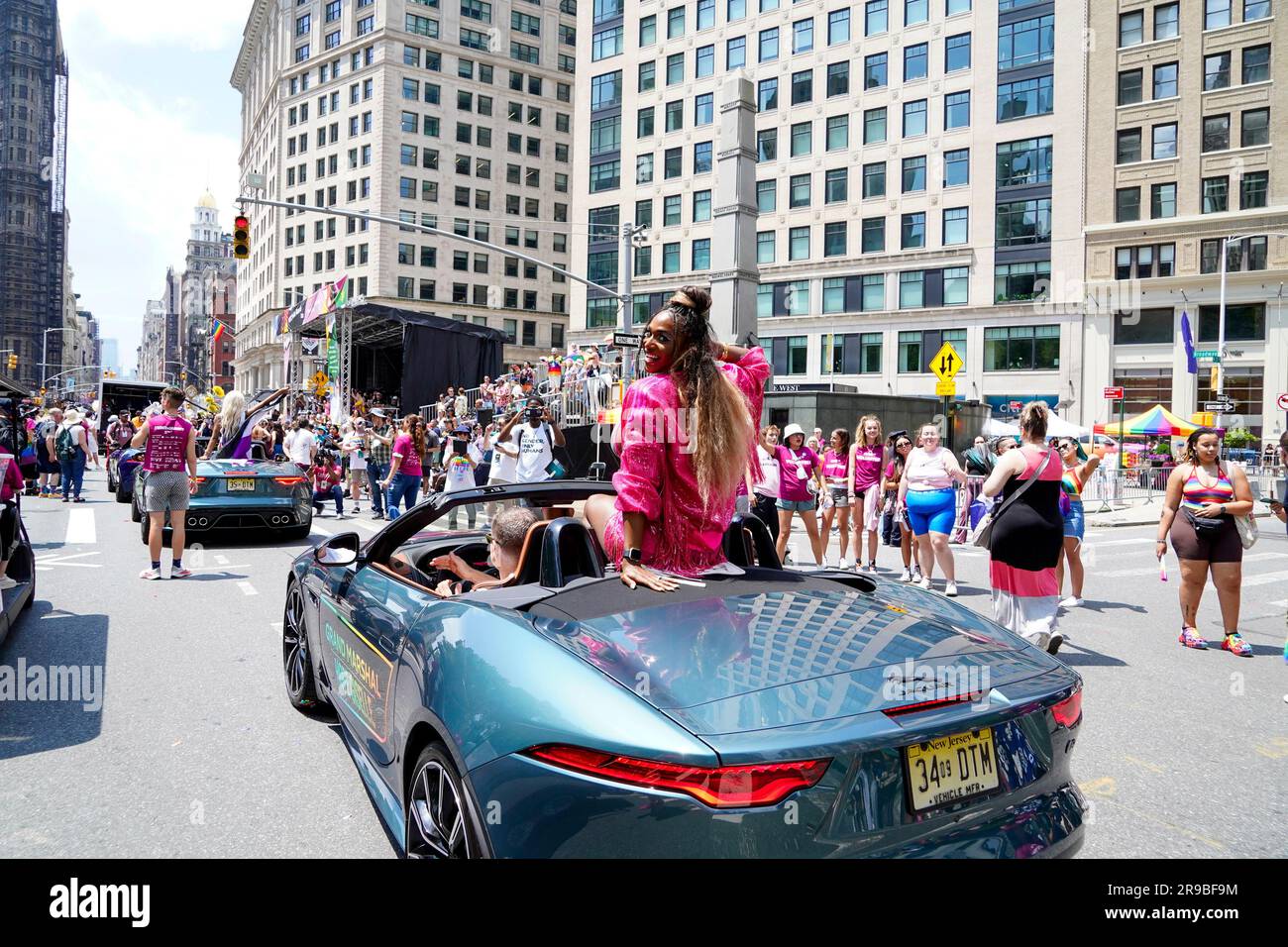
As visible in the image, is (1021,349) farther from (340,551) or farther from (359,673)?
(359,673)

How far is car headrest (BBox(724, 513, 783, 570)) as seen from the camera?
141 inches

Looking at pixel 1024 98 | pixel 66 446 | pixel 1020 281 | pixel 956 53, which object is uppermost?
pixel 956 53

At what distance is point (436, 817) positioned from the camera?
8.43ft

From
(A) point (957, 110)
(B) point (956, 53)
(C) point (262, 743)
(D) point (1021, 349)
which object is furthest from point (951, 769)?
(B) point (956, 53)

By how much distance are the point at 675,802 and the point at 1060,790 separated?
1191mm

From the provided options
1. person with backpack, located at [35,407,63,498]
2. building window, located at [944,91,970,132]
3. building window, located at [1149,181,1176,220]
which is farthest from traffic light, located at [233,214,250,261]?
building window, located at [1149,181,1176,220]

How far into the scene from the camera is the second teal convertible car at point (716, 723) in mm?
1942

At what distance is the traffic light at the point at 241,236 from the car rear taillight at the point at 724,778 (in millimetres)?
17673

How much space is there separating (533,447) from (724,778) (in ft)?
35.3

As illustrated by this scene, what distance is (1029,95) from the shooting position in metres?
42.2

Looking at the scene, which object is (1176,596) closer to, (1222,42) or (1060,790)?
(1060,790)

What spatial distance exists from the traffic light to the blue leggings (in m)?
14.1

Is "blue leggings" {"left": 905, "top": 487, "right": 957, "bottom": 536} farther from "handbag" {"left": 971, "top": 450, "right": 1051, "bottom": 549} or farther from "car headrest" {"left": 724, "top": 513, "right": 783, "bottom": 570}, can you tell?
"car headrest" {"left": 724, "top": 513, "right": 783, "bottom": 570}
